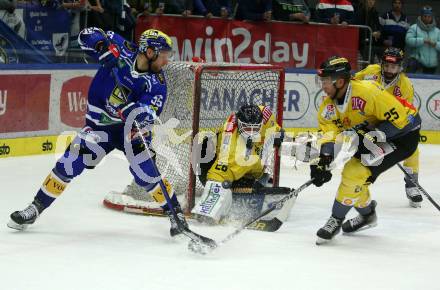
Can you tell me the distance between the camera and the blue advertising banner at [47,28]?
28.5 ft

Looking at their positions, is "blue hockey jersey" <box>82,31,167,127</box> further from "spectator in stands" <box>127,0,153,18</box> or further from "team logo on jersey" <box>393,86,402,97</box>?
"spectator in stands" <box>127,0,153,18</box>

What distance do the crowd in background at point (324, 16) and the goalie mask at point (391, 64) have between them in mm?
3276

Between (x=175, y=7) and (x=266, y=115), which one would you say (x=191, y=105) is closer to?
(x=266, y=115)

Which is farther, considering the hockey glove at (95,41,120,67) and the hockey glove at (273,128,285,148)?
the hockey glove at (273,128,285,148)

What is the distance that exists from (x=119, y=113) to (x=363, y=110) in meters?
1.44

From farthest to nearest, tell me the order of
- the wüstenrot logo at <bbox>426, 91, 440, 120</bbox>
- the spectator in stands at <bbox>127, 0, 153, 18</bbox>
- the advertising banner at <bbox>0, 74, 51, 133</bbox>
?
the wüstenrot logo at <bbox>426, 91, 440, 120</bbox> → the spectator in stands at <bbox>127, 0, 153, 18</bbox> → the advertising banner at <bbox>0, 74, 51, 133</bbox>

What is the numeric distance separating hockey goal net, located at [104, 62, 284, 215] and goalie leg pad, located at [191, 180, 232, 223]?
448mm

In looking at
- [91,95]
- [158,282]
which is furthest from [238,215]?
[158,282]

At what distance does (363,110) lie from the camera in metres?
5.53

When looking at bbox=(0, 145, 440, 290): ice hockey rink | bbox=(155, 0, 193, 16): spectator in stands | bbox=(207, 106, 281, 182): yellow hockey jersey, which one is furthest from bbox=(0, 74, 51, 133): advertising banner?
bbox=(207, 106, 281, 182): yellow hockey jersey

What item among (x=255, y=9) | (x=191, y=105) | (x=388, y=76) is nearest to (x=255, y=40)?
(x=255, y=9)

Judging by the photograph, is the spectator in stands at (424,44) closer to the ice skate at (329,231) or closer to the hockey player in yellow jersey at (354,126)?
the hockey player in yellow jersey at (354,126)

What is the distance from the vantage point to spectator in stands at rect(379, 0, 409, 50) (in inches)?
443

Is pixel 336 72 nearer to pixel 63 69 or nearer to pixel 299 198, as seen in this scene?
pixel 299 198
